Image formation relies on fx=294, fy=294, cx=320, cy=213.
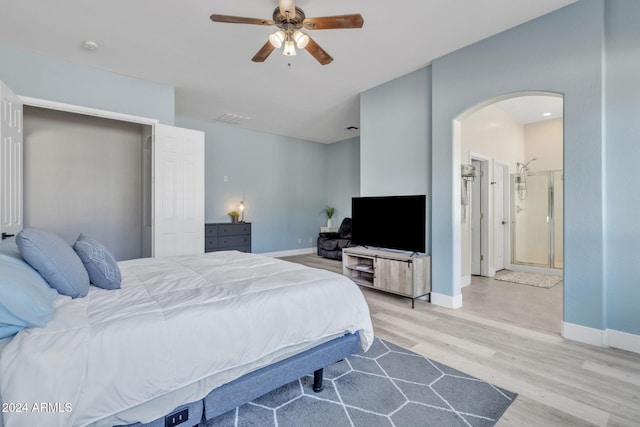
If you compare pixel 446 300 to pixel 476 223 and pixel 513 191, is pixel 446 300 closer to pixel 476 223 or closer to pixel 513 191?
pixel 476 223

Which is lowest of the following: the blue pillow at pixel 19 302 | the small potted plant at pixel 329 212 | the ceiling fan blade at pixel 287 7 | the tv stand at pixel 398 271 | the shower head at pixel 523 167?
the tv stand at pixel 398 271

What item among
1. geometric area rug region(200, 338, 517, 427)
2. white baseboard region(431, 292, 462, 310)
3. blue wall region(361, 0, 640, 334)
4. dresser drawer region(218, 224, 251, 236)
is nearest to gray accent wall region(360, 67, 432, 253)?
white baseboard region(431, 292, 462, 310)

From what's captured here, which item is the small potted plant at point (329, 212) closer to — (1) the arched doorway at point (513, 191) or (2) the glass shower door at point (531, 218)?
(1) the arched doorway at point (513, 191)

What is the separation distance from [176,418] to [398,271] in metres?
2.83

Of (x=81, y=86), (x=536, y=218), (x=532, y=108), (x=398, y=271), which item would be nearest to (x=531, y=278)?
(x=536, y=218)

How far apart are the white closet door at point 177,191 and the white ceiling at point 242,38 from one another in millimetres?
819

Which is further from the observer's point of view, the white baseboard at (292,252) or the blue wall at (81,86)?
the white baseboard at (292,252)

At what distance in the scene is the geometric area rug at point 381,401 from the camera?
5.39 ft

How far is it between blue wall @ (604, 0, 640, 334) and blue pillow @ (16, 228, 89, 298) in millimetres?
3940

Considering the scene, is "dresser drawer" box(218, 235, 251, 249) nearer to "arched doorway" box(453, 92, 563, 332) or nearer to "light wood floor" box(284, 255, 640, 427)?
"light wood floor" box(284, 255, 640, 427)

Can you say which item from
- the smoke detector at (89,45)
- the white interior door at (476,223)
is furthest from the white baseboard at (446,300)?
the smoke detector at (89,45)

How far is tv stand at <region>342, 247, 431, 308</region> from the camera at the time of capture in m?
3.52

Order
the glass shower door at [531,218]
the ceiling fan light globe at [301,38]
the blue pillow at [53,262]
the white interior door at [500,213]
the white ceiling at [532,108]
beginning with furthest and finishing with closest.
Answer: the glass shower door at [531,218] < the white interior door at [500,213] < the white ceiling at [532,108] < the ceiling fan light globe at [301,38] < the blue pillow at [53,262]

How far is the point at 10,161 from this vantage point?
2.97 m
